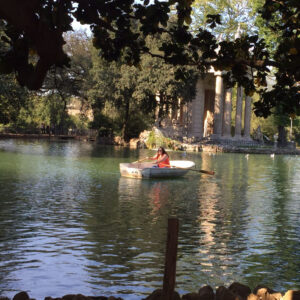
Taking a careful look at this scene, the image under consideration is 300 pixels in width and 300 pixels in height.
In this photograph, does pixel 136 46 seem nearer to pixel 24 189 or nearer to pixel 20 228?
pixel 20 228

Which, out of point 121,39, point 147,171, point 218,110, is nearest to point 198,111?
point 218,110

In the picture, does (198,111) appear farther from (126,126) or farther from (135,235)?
(135,235)

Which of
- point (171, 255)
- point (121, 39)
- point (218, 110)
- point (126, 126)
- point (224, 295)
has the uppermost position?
point (218, 110)

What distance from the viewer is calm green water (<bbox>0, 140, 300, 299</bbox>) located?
868 centimetres

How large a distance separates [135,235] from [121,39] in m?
5.87

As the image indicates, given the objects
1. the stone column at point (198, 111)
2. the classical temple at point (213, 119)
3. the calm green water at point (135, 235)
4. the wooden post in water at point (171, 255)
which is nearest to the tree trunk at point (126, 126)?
the classical temple at point (213, 119)

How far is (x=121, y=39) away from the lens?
7.21 meters

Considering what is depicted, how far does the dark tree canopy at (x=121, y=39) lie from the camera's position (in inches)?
214

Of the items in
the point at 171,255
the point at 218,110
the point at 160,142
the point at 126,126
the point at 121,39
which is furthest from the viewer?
the point at 218,110

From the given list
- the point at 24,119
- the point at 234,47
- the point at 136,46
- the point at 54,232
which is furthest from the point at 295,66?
the point at 24,119

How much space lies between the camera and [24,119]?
234ft

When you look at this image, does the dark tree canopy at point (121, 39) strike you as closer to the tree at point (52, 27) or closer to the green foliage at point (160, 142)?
the tree at point (52, 27)

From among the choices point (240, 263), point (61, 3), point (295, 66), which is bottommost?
point (240, 263)

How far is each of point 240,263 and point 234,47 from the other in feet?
14.2
